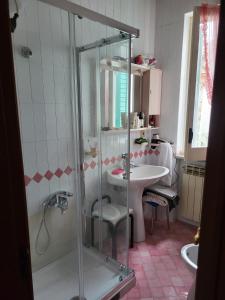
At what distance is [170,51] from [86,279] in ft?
8.31

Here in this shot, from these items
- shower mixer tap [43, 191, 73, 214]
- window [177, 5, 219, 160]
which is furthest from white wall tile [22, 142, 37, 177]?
window [177, 5, 219, 160]

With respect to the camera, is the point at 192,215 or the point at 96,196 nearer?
the point at 96,196

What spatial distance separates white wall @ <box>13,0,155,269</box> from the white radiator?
3.26ft

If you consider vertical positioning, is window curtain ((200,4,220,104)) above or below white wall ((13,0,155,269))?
above

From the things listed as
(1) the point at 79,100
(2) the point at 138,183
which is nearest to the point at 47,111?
(1) the point at 79,100


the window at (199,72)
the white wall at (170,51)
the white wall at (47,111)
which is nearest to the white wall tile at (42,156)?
the white wall at (47,111)

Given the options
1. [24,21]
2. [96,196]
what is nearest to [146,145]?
[96,196]

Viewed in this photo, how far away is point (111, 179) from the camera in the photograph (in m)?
2.22

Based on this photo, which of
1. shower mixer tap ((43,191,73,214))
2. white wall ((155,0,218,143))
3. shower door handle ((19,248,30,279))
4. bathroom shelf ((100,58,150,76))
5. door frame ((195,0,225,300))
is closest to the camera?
door frame ((195,0,225,300))

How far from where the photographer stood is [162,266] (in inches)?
82.9

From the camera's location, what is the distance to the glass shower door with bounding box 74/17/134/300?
1933mm

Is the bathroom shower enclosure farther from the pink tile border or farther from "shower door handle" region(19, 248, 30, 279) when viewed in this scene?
"shower door handle" region(19, 248, 30, 279)

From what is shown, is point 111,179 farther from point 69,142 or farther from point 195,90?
point 195,90

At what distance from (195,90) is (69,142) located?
4.52 ft
